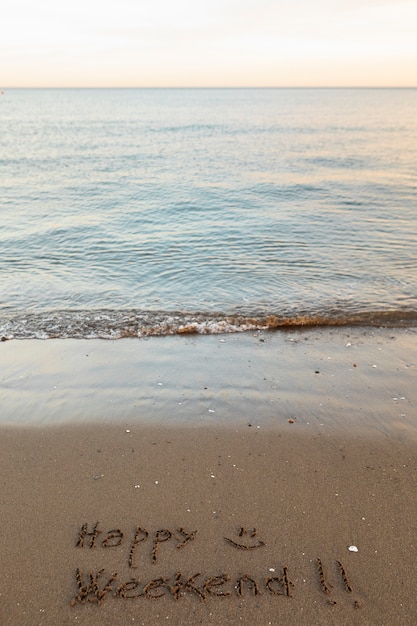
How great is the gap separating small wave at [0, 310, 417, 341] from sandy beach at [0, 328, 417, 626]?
980 millimetres

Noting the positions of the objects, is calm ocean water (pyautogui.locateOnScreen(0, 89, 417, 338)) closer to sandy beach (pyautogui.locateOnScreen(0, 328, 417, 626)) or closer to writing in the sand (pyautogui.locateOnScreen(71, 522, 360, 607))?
sandy beach (pyautogui.locateOnScreen(0, 328, 417, 626))

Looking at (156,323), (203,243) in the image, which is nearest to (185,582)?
(156,323)

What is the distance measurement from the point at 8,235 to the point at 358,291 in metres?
10.5

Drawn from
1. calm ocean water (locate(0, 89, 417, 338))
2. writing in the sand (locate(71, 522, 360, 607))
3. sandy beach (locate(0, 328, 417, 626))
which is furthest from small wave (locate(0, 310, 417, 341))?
writing in the sand (locate(71, 522, 360, 607))

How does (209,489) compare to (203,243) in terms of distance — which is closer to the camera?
(209,489)

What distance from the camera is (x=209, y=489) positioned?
4395 millimetres

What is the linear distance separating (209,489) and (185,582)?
0.98 metres

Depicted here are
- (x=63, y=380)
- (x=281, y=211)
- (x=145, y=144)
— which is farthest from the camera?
(x=145, y=144)

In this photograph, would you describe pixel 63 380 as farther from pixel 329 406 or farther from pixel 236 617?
pixel 236 617

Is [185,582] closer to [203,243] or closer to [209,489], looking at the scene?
[209,489]

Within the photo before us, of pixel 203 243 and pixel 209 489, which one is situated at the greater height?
pixel 209 489

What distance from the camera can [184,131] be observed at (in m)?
47.7

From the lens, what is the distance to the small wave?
8051 millimetres

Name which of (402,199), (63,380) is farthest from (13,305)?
(402,199)
